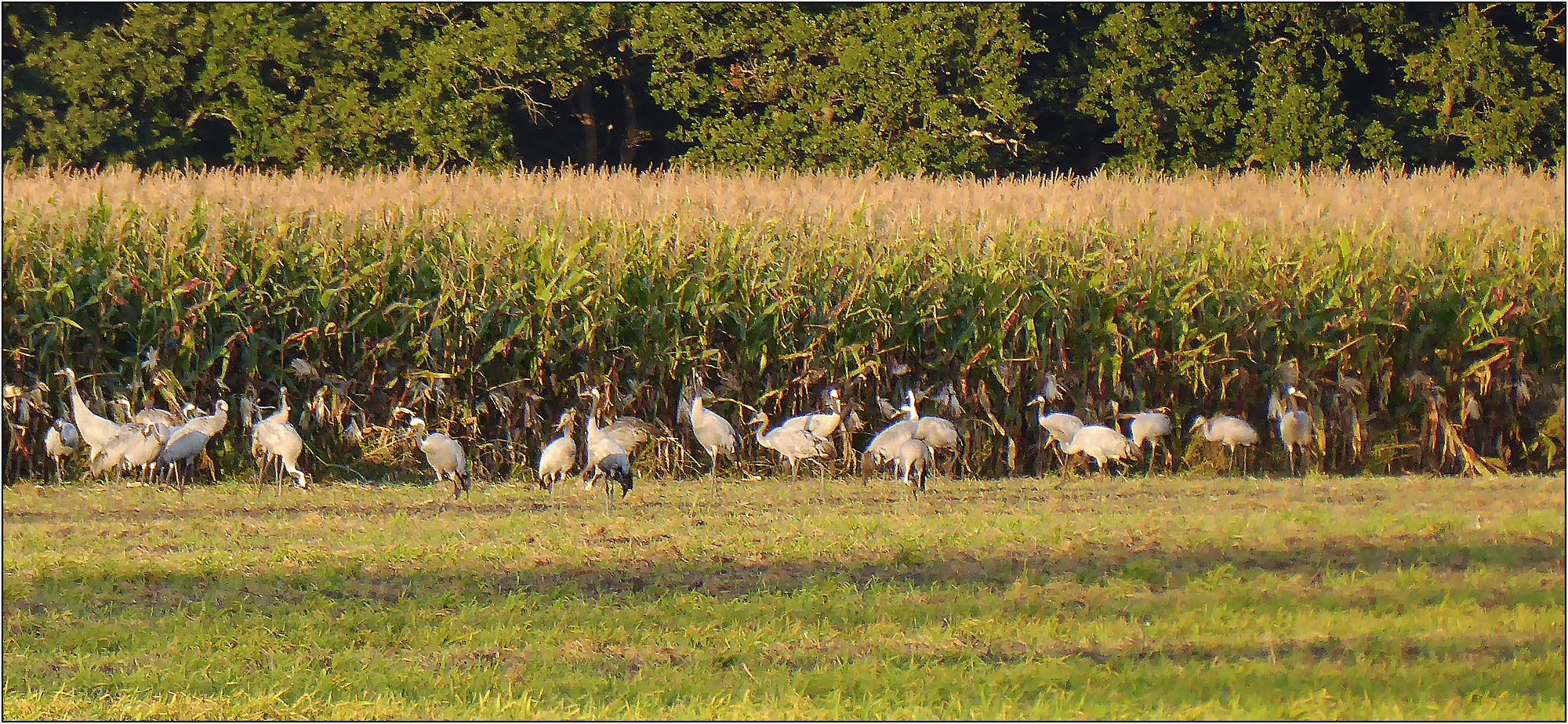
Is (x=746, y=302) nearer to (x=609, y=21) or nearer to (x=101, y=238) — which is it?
(x=101, y=238)

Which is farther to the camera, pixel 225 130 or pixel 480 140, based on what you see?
pixel 225 130

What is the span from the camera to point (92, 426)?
358 inches

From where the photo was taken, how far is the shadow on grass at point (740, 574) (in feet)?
21.0

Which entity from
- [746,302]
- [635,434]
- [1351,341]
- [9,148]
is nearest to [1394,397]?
[1351,341]

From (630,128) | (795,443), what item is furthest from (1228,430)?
(630,128)

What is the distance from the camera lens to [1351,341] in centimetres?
1031

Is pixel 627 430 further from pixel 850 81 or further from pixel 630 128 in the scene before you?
pixel 630 128

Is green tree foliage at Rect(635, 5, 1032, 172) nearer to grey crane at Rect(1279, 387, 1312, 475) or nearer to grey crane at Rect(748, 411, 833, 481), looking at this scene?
grey crane at Rect(1279, 387, 1312, 475)

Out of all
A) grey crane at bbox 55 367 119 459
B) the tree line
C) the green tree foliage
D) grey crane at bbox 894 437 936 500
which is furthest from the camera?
the green tree foliage

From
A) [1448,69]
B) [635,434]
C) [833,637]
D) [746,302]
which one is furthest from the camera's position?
[1448,69]

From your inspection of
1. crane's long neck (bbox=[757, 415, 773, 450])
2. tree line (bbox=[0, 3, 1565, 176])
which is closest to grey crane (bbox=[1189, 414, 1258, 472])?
crane's long neck (bbox=[757, 415, 773, 450])

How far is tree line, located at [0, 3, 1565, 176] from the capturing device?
2389cm

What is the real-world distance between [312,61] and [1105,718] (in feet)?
76.4

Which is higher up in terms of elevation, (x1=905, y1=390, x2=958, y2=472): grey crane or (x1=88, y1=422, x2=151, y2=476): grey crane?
(x1=905, y1=390, x2=958, y2=472): grey crane
